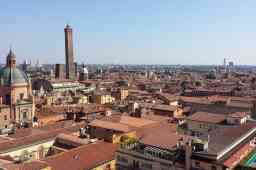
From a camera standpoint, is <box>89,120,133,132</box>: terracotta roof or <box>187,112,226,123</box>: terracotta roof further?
<box>187,112,226,123</box>: terracotta roof

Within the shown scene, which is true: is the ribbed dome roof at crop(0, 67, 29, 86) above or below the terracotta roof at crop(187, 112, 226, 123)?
above

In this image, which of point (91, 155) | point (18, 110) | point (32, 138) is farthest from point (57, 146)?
point (18, 110)

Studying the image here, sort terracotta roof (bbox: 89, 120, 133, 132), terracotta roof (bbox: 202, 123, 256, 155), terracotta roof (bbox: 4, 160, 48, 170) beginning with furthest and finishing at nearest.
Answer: terracotta roof (bbox: 89, 120, 133, 132) < terracotta roof (bbox: 202, 123, 256, 155) < terracotta roof (bbox: 4, 160, 48, 170)

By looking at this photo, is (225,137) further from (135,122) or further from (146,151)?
(135,122)

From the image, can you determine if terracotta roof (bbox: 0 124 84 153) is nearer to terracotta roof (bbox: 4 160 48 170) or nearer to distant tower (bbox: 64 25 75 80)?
terracotta roof (bbox: 4 160 48 170)

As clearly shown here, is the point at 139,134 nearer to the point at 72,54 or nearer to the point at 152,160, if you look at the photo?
the point at 152,160

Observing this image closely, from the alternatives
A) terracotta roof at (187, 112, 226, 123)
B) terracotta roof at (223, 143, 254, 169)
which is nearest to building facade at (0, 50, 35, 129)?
terracotta roof at (187, 112, 226, 123)

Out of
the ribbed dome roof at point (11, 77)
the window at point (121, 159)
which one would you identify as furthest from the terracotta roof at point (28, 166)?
the ribbed dome roof at point (11, 77)
